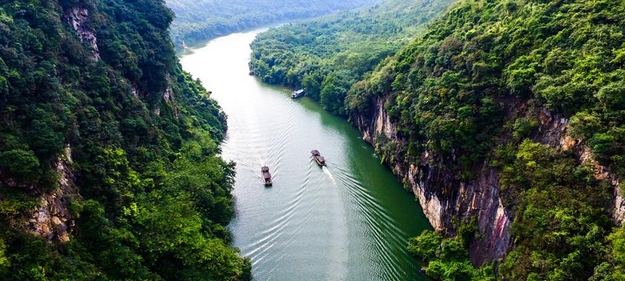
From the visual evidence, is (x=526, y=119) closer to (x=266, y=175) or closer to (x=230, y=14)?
(x=266, y=175)

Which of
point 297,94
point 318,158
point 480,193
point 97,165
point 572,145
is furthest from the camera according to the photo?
point 297,94

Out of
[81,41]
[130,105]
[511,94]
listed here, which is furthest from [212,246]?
[511,94]

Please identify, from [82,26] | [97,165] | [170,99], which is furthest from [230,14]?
[97,165]

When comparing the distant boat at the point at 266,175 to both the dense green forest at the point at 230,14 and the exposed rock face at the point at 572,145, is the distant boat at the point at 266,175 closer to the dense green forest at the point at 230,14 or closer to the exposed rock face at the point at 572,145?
the exposed rock face at the point at 572,145

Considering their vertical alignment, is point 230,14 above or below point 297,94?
above

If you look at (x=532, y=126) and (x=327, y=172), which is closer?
(x=532, y=126)

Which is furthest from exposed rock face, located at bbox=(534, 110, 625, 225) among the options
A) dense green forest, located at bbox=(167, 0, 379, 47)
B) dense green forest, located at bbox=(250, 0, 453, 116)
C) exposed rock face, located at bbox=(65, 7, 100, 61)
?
dense green forest, located at bbox=(167, 0, 379, 47)

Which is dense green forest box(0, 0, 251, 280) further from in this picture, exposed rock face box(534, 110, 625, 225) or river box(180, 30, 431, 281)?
exposed rock face box(534, 110, 625, 225)

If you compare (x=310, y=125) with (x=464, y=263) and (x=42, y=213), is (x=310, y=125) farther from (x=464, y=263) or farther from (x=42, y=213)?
(x=42, y=213)
